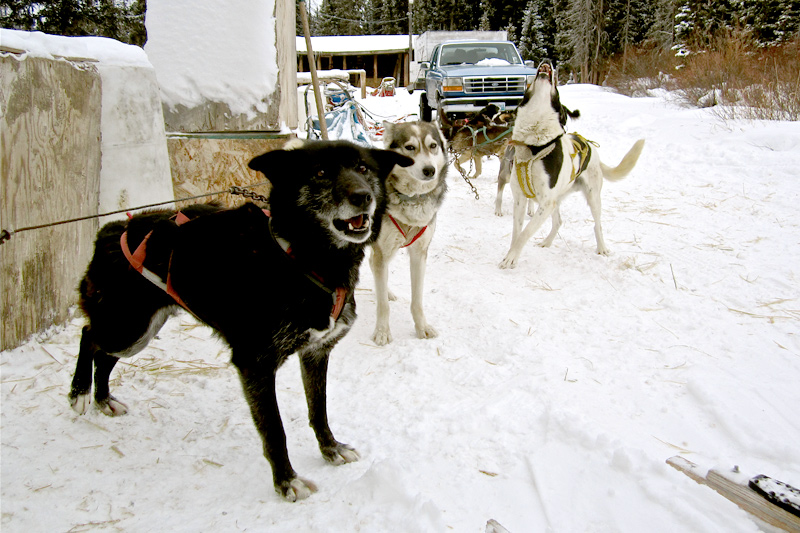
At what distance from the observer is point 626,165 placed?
5320 mm

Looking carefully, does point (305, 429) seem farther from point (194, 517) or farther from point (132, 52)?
point (132, 52)

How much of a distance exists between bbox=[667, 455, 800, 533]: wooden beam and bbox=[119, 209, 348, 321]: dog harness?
4.93ft

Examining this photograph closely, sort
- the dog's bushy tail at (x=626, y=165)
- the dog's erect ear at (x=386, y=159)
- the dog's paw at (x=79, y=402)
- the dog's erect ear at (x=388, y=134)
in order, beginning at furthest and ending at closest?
the dog's bushy tail at (x=626, y=165)
the dog's erect ear at (x=388, y=134)
the dog's paw at (x=79, y=402)
the dog's erect ear at (x=386, y=159)

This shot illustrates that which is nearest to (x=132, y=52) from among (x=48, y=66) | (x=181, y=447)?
(x=48, y=66)

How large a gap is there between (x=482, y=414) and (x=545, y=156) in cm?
311

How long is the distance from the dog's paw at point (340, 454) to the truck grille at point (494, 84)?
1041cm

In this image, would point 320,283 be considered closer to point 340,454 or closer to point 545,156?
point 340,454

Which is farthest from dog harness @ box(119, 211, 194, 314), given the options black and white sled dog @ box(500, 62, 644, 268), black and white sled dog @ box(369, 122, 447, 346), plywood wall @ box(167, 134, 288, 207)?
black and white sled dog @ box(500, 62, 644, 268)

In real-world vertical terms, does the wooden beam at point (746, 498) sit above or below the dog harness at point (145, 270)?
below

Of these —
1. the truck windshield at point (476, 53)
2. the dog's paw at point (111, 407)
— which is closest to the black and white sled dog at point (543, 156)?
the dog's paw at point (111, 407)

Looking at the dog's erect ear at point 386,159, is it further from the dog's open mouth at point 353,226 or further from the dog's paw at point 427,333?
the dog's paw at point 427,333

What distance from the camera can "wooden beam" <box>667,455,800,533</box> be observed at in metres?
1.48

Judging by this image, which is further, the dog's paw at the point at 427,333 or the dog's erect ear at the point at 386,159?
the dog's paw at the point at 427,333

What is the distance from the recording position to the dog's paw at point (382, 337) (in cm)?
347
